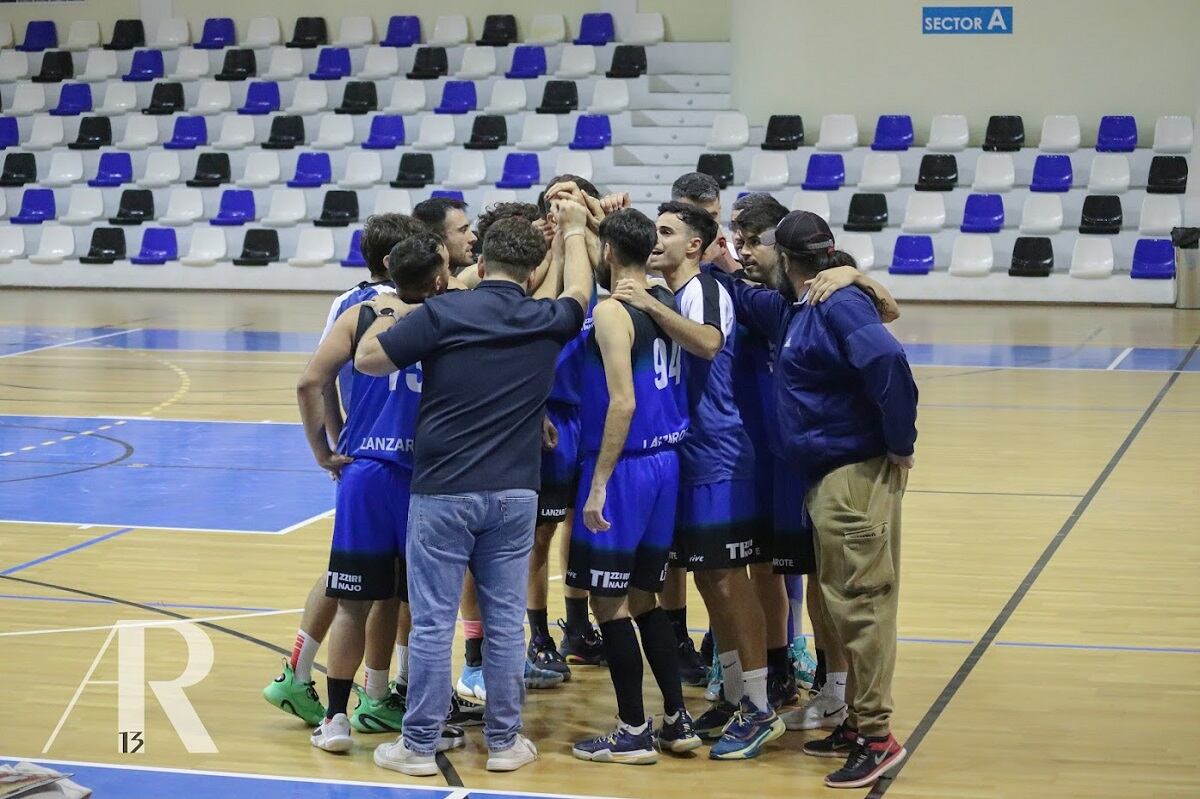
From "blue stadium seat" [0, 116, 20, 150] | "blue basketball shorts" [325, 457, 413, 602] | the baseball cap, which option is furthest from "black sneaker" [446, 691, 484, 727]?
"blue stadium seat" [0, 116, 20, 150]

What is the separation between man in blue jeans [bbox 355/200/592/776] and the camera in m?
4.85

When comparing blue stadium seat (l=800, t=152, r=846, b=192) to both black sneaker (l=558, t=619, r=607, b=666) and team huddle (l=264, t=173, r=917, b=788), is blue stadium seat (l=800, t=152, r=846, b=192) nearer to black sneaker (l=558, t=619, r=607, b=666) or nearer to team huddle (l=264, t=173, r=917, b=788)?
black sneaker (l=558, t=619, r=607, b=666)

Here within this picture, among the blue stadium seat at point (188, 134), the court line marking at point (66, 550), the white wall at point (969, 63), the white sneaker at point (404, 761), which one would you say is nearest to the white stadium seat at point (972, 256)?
the white wall at point (969, 63)

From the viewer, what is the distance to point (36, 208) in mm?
22656

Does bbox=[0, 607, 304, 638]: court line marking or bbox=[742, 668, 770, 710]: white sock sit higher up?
bbox=[742, 668, 770, 710]: white sock

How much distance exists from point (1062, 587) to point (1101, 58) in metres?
14.4

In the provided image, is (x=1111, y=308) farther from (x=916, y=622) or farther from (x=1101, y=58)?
(x=916, y=622)

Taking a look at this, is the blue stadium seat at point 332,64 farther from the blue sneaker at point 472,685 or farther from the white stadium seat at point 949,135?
the blue sneaker at point 472,685

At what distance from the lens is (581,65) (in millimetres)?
21859

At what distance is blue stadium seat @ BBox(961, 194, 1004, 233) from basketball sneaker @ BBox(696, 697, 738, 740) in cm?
1483

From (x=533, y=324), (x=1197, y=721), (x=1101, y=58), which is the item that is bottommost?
(x=1197, y=721)

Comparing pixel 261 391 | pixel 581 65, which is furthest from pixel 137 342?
pixel 581 65

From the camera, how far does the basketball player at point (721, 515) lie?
5.20m

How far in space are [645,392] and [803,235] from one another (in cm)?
74
